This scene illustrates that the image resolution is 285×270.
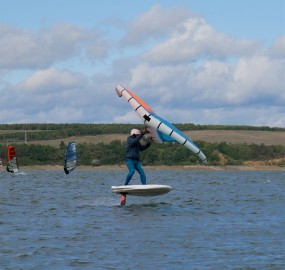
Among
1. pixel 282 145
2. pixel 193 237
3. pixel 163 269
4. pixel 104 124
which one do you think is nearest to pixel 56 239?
pixel 193 237

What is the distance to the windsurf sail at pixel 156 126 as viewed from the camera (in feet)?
73.7

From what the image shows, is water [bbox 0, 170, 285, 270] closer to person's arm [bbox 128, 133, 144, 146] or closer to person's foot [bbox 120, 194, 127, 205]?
person's foot [bbox 120, 194, 127, 205]

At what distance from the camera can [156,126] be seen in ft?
74.4

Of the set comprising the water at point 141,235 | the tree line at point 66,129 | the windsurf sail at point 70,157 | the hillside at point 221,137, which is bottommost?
the water at point 141,235

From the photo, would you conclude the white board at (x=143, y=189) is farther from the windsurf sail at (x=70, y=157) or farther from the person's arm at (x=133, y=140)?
the windsurf sail at (x=70, y=157)

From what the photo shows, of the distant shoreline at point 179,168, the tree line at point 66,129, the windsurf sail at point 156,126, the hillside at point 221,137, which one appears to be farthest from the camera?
the tree line at point 66,129

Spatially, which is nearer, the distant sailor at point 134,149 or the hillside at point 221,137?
the distant sailor at point 134,149

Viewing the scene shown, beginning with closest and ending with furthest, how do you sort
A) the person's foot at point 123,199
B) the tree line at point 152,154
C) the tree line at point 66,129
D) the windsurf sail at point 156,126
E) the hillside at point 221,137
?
the windsurf sail at point 156,126 < the person's foot at point 123,199 < the tree line at point 152,154 < the hillside at point 221,137 < the tree line at point 66,129

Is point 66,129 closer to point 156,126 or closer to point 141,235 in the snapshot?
point 156,126

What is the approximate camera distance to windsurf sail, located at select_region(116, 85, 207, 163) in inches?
885

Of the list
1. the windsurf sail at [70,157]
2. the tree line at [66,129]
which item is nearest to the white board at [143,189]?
the windsurf sail at [70,157]

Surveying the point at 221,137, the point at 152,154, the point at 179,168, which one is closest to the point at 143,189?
the point at 179,168

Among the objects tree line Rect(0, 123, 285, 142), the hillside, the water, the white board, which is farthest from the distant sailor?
tree line Rect(0, 123, 285, 142)

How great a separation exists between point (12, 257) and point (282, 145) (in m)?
88.0
